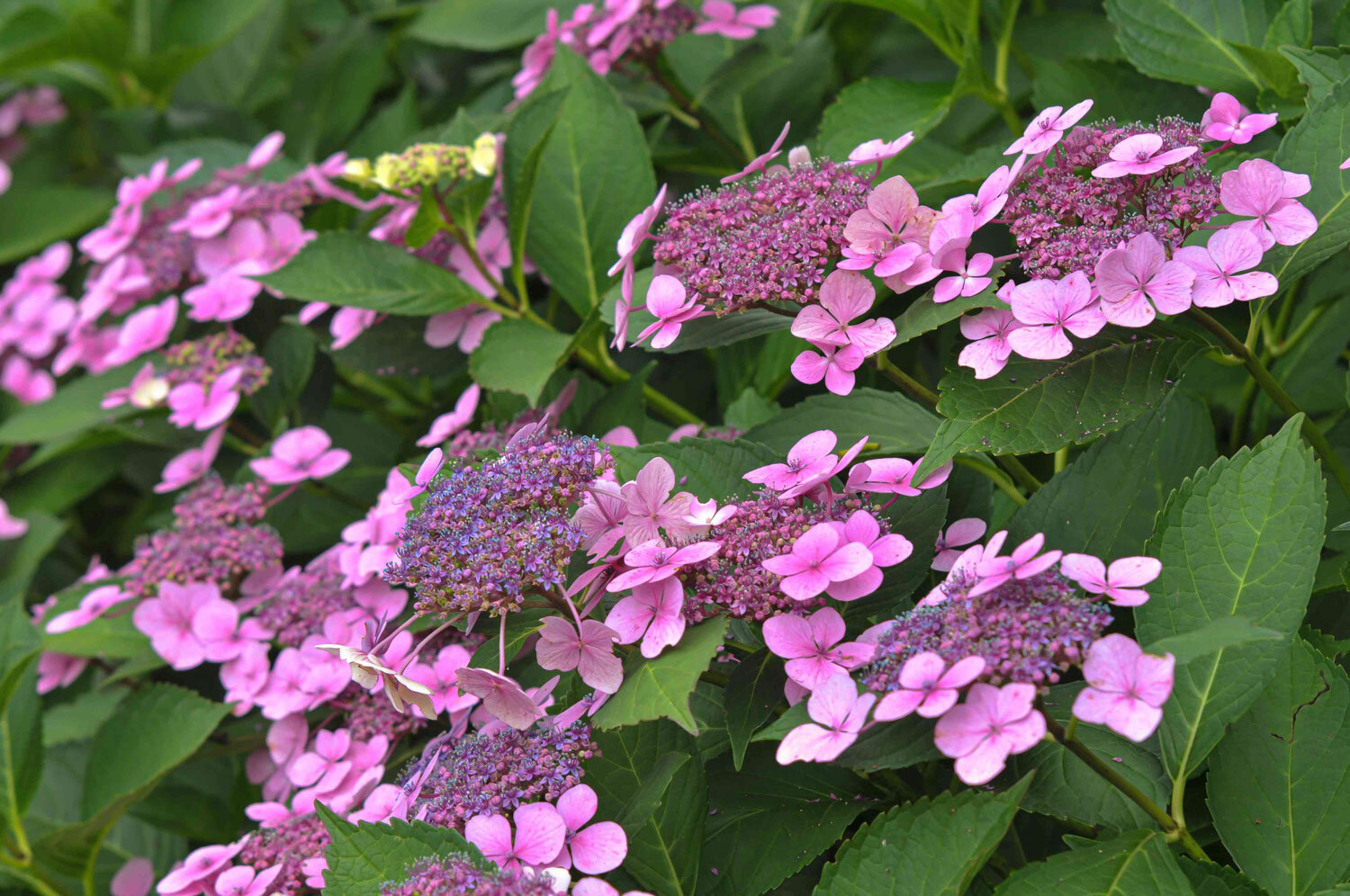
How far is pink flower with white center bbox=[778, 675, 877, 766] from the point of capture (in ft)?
2.26

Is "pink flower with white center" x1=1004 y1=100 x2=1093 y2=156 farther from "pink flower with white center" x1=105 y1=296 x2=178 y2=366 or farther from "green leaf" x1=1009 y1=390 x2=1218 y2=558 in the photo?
"pink flower with white center" x1=105 y1=296 x2=178 y2=366

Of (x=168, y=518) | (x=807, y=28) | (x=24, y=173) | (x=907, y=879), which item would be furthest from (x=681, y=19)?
(x=24, y=173)

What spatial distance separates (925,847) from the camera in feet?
2.46

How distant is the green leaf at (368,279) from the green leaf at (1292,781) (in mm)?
942

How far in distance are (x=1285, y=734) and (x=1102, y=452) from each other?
241 mm

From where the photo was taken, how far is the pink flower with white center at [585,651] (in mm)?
800

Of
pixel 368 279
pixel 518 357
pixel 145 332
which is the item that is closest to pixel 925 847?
pixel 518 357

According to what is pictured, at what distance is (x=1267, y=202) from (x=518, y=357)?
747 mm

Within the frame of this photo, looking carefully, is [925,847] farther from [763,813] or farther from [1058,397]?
[1058,397]

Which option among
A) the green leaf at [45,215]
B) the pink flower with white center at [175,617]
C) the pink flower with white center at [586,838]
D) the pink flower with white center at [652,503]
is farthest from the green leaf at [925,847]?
the green leaf at [45,215]

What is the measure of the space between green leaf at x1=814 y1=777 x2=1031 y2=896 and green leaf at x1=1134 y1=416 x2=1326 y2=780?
148 millimetres

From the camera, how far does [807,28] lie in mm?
1813

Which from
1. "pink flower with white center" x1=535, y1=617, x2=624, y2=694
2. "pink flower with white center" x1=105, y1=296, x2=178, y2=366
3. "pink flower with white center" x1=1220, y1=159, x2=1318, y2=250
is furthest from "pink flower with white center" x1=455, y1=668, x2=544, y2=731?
"pink flower with white center" x1=105, y1=296, x2=178, y2=366

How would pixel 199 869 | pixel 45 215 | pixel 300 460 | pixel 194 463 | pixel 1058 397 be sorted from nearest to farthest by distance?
pixel 1058 397
pixel 199 869
pixel 300 460
pixel 194 463
pixel 45 215
